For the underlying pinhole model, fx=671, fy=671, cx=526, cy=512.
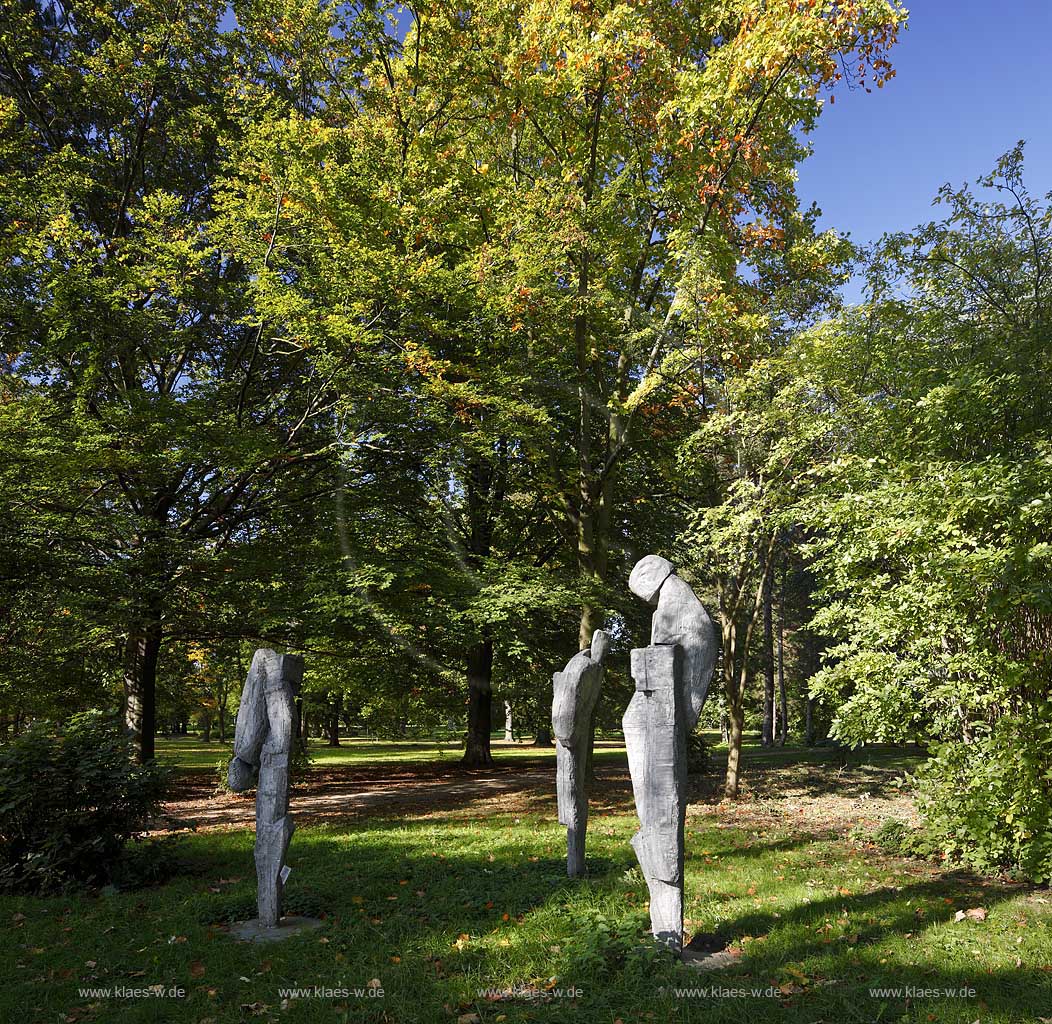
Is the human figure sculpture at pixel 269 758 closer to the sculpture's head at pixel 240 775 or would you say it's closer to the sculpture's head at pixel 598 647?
the sculpture's head at pixel 240 775

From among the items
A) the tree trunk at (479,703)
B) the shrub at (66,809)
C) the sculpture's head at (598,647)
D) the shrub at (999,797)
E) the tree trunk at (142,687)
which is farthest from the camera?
the tree trunk at (479,703)

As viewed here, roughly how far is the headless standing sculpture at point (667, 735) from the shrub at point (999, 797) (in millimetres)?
4232

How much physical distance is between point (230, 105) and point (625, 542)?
13.6m

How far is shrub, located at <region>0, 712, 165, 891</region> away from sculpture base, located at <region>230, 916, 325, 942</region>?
2.35m

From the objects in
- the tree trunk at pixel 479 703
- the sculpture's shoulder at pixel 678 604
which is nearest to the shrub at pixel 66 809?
the sculpture's shoulder at pixel 678 604

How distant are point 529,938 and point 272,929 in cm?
238

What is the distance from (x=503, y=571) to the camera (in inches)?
563

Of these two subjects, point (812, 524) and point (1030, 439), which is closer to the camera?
point (1030, 439)

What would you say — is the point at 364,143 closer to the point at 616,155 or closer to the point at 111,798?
the point at 616,155

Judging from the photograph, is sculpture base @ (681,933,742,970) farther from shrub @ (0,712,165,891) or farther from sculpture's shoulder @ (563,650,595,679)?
shrub @ (0,712,165,891)

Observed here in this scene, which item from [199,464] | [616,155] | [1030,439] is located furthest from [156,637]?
[1030,439]

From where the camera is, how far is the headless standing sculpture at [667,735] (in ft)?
17.3

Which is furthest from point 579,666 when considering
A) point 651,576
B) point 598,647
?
point 651,576

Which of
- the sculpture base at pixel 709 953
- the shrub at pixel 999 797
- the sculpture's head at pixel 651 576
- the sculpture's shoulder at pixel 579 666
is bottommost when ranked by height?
the sculpture base at pixel 709 953
